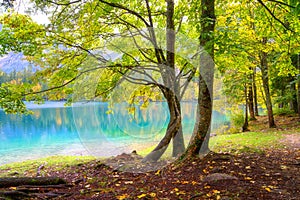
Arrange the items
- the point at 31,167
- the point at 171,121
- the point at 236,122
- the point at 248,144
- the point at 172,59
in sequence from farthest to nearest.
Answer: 1. the point at 236,122
2. the point at 248,144
3. the point at 31,167
4. the point at 171,121
5. the point at 172,59

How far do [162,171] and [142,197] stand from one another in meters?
1.38

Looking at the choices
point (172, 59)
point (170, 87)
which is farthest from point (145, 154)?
point (172, 59)

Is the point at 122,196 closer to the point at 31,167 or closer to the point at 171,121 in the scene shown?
the point at 171,121

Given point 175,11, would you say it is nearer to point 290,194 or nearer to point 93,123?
point 93,123

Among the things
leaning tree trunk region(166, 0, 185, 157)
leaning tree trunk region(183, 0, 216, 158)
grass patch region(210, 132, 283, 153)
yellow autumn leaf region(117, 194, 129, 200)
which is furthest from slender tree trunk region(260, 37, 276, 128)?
yellow autumn leaf region(117, 194, 129, 200)

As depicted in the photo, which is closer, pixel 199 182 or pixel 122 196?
pixel 122 196

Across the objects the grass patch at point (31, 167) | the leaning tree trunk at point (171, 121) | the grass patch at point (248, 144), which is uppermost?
the leaning tree trunk at point (171, 121)

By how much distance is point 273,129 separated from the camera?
1091cm

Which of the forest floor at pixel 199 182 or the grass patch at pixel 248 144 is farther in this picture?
the grass patch at pixel 248 144

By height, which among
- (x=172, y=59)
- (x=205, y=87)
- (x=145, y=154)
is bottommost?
(x=145, y=154)

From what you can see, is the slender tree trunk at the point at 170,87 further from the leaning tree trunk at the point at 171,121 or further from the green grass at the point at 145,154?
the green grass at the point at 145,154

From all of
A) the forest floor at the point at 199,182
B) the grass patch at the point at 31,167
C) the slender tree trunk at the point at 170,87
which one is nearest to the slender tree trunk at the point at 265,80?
the forest floor at the point at 199,182

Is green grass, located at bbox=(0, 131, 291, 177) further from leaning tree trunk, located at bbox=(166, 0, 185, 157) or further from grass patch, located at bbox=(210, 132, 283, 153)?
leaning tree trunk, located at bbox=(166, 0, 185, 157)

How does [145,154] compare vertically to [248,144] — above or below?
below
